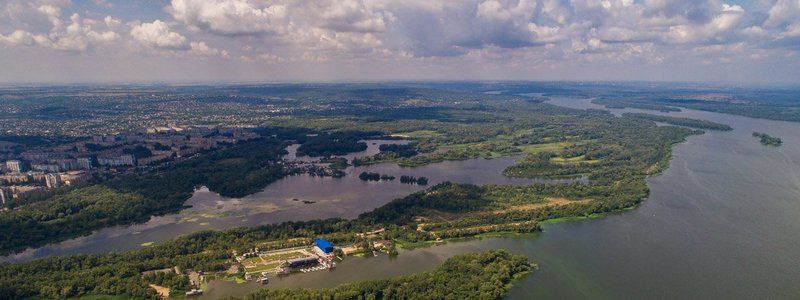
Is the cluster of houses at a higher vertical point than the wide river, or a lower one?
higher

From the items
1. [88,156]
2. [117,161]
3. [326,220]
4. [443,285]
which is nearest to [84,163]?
[88,156]

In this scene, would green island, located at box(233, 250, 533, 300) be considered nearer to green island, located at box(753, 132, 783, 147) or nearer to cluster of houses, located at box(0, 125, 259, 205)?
cluster of houses, located at box(0, 125, 259, 205)

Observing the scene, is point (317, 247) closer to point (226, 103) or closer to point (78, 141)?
point (78, 141)

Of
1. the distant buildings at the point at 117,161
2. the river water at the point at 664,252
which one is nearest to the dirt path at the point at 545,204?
the river water at the point at 664,252

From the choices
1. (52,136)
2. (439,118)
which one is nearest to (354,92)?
(439,118)

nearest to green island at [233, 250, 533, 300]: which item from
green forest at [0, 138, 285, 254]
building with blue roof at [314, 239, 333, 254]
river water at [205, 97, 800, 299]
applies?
river water at [205, 97, 800, 299]

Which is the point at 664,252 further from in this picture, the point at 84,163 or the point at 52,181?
the point at 84,163

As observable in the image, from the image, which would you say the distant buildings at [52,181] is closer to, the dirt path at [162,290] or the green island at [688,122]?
the dirt path at [162,290]
